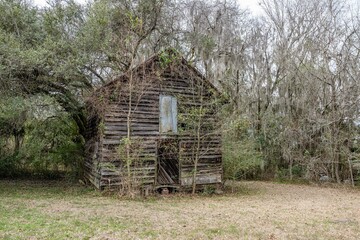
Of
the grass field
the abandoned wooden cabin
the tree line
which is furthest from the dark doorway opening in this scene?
the tree line

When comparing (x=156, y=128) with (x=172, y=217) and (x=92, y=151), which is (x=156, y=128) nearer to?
(x=92, y=151)

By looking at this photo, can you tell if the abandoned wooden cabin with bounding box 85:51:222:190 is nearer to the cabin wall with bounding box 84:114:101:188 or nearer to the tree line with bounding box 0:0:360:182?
the cabin wall with bounding box 84:114:101:188

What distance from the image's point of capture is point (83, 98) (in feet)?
45.4

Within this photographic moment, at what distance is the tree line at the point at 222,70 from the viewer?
11789 mm

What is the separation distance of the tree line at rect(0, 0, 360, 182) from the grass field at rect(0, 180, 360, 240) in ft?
10.8

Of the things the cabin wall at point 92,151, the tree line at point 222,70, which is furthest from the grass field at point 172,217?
the tree line at point 222,70

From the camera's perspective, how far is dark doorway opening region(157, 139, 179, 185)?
501 inches

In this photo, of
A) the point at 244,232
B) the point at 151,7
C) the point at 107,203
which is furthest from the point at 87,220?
the point at 151,7

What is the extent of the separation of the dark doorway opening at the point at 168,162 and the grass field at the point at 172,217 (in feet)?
5.24

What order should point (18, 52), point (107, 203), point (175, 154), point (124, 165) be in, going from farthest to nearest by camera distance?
point (175, 154) < point (124, 165) < point (18, 52) < point (107, 203)

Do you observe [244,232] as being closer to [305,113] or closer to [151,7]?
[151,7]

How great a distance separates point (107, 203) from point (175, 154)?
4094 millimetres

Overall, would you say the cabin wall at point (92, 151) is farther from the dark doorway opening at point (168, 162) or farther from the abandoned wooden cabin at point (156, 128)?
the dark doorway opening at point (168, 162)

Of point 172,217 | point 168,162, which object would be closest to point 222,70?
point 168,162
